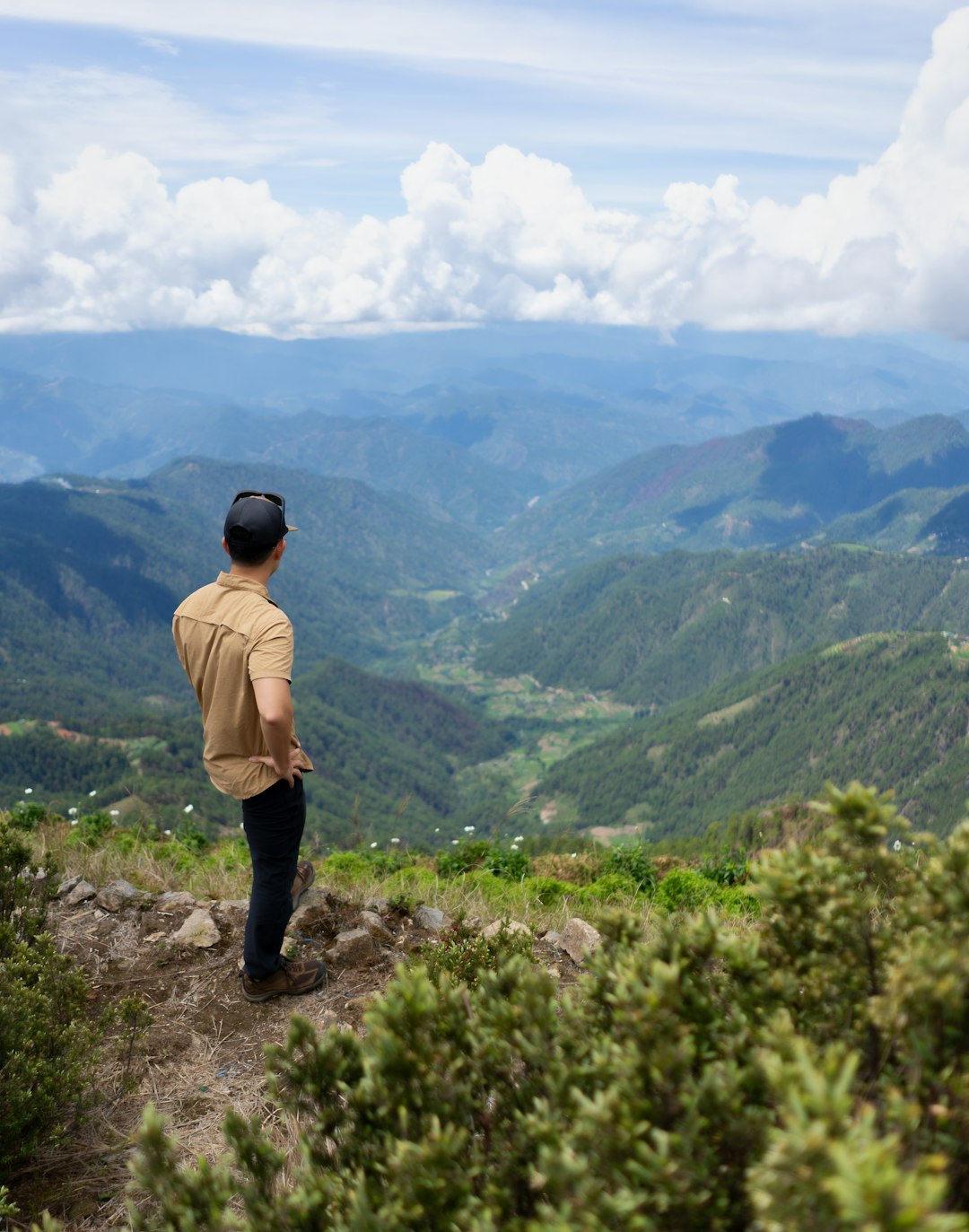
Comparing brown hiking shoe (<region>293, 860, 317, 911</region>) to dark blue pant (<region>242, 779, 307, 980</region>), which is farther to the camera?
brown hiking shoe (<region>293, 860, 317, 911</region>)

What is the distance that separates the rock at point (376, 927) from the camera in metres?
6.60

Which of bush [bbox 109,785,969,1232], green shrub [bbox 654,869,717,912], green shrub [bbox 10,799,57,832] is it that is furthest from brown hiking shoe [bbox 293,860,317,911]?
green shrub [bbox 10,799,57,832]

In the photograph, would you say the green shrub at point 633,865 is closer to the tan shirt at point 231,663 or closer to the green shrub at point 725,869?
the green shrub at point 725,869

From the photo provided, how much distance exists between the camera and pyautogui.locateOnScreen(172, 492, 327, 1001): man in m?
5.03

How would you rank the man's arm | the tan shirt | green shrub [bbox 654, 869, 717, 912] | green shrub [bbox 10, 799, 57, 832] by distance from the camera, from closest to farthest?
the man's arm < the tan shirt < green shrub [bbox 654, 869, 717, 912] < green shrub [bbox 10, 799, 57, 832]

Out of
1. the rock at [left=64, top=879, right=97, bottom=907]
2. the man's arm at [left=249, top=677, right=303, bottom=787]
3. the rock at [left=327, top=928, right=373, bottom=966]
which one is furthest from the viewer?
the rock at [left=64, top=879, right=97, bottom=907]

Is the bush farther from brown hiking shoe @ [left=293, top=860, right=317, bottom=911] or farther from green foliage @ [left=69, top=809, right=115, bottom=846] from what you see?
green foliage @ [left=69, top=809, right=115, bottom=846]

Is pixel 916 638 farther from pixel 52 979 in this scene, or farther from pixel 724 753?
pixel 52 979

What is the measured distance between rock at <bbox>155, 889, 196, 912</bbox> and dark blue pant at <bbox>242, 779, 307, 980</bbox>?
1829 millimetres

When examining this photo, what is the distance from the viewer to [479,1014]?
289 centimetres

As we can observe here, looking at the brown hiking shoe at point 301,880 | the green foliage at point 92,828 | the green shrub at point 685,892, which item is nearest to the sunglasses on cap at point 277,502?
the brown hiking shoe at point 301,880

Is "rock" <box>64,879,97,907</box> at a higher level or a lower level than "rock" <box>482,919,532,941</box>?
lower

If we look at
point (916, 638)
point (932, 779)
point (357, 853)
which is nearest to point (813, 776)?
point (932, 779)

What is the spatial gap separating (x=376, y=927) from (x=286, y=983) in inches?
39.2
